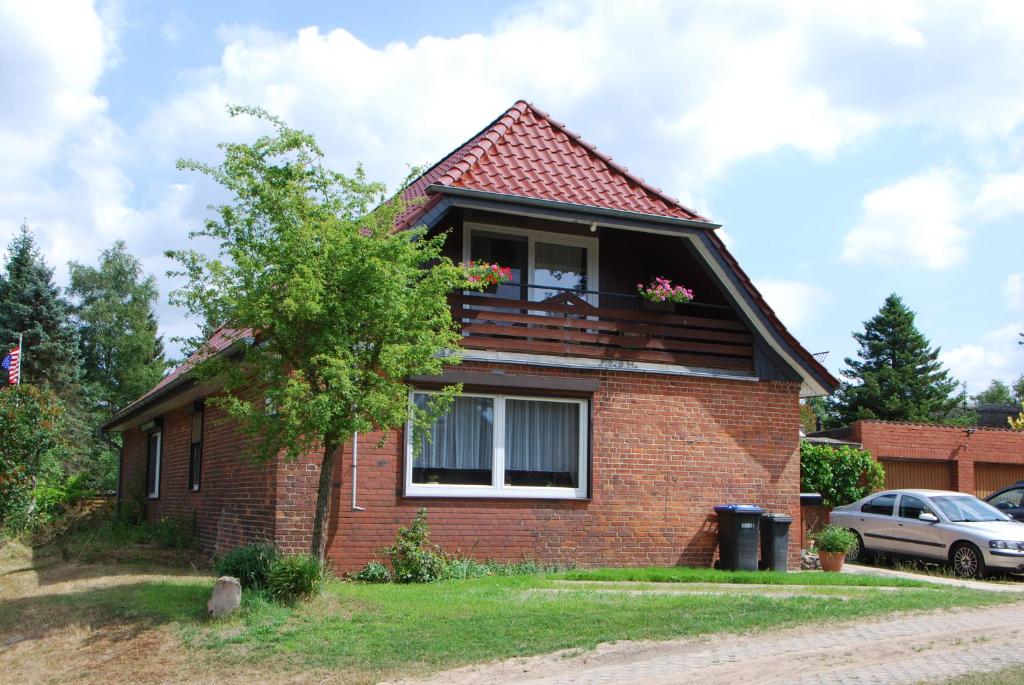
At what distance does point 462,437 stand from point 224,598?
199 inches

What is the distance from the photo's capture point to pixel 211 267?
10.1m

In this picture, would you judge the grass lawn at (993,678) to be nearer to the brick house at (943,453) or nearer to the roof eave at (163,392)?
the roof eave at (163,392)

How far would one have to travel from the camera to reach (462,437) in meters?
14.1

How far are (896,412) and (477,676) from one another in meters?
41.2

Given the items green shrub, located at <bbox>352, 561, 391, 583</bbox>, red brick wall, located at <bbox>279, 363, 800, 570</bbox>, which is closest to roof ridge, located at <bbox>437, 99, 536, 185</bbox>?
red brick wall, located at <bbox>279, 363, 800, 570</bbox>

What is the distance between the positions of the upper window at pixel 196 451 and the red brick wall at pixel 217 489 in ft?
0.75

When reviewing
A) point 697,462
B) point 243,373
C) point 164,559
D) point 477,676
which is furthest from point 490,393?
point 477,676

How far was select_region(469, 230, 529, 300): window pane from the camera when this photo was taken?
15328 millimetres

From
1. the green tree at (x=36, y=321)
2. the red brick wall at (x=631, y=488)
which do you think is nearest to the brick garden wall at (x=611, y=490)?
the red brick wall at (x=631, y=488)

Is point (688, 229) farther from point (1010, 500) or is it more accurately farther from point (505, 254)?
point (1010, 500)

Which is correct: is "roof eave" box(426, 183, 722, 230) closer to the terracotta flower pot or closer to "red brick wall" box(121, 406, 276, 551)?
"red brick wall" box(121, 406, 276, 551)

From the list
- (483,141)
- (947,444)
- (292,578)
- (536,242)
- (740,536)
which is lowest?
(292,578)

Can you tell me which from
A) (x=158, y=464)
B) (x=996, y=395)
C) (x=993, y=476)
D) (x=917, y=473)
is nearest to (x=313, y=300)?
(x=158, y=464)

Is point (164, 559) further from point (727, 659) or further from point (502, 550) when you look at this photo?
point (727, 659)
